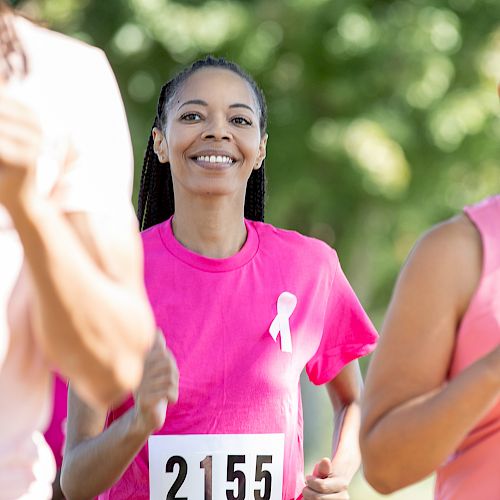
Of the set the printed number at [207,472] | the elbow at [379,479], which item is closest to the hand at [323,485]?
the printed number at [207,472]

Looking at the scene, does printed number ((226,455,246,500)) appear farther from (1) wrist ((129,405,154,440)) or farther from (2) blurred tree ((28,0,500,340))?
(2) blurred tree ((28,0,500,340))

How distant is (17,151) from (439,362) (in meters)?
0.98

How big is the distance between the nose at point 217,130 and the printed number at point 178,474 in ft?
2.88

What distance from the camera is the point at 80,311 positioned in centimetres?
203

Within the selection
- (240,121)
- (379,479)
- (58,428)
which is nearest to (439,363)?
(379,479)

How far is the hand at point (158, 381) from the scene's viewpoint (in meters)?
→ 2.73

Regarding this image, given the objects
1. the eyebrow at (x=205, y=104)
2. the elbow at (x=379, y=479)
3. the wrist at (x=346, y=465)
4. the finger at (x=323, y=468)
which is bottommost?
the wrist at (x=346, y=465)

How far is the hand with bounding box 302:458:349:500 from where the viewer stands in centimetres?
374

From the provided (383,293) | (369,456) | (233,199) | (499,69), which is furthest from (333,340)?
(383,293)

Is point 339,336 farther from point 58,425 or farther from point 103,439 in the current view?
point 58,425

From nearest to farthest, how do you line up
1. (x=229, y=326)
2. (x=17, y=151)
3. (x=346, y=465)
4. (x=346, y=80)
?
(x=17, y=151) → (x=229, y=326) → (x=346, y=465) → (x=346, y=80)

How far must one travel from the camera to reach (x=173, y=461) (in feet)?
12.1

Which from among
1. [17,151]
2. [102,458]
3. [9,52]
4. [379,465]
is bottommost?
[102,458]

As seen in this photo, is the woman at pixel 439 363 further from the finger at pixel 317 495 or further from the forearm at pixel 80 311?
the finger at pixel 317 495
